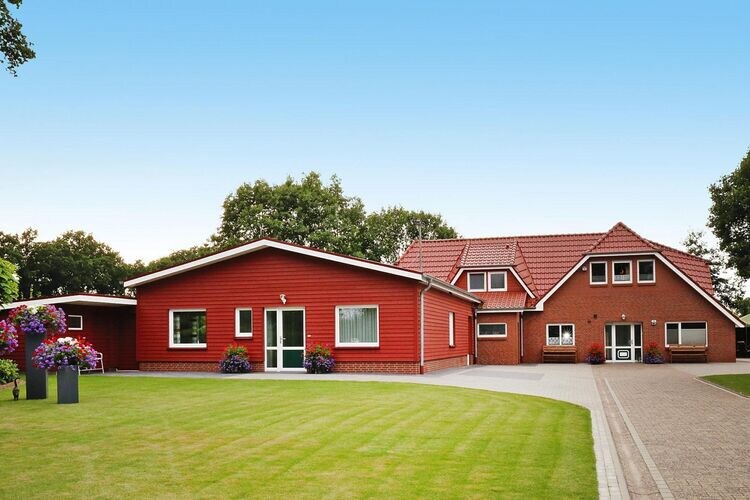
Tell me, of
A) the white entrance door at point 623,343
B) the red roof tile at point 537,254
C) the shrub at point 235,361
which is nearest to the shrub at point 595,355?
the white entrance door at point 623,343

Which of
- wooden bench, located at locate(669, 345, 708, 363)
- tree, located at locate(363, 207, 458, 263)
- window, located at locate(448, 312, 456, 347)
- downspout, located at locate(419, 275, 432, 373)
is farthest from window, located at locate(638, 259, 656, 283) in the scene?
tree, located at locate(363, 207, 458, 263)

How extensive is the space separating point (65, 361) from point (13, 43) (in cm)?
613

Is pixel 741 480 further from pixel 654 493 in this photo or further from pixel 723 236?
pixel 723 236

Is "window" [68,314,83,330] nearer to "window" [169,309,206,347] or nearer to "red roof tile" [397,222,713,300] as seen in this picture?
"window" [169,309,206,347]

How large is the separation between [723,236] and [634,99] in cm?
1083

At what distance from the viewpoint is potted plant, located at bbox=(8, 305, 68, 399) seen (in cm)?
1606

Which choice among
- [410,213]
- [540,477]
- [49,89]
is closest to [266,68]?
[49,89]

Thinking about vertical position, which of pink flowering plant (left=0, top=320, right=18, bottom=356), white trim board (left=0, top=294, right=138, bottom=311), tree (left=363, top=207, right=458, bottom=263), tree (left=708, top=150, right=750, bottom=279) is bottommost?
pink flowering plant (left=0, top=320, right=18, bottom=356)

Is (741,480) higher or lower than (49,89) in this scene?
lower

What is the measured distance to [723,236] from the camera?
30.0 m

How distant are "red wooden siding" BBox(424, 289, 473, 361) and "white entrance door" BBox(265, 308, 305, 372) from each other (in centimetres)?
420

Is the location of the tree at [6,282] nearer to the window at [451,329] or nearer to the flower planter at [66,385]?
the flower planter at [66,385]

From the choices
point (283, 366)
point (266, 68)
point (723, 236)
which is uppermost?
point (266, 68)

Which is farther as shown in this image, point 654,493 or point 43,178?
point 43,178
